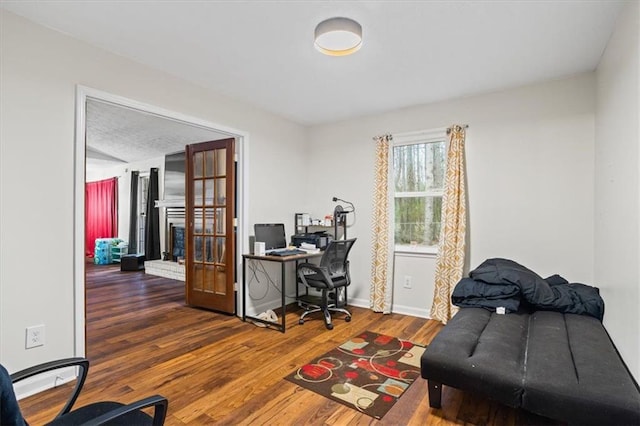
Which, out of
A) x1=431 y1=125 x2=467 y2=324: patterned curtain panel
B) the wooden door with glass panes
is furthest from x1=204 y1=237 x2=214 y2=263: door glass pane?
x1=431 y1=125 x2=467 y2=324: patterned curtain panel

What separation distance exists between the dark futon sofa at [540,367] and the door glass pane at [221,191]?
2821mm

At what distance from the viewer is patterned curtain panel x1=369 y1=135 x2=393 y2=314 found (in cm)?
406

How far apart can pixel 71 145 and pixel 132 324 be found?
212cm

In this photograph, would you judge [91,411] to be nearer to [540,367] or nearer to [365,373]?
[365,373]

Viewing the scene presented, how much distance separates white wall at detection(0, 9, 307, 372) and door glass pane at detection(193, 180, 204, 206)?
1606 mm

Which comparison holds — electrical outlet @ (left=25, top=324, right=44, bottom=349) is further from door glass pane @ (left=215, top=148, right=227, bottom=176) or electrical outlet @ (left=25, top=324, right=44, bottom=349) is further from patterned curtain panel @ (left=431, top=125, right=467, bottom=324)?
patterned curtain panel @ (left=431, top=125, right=467, bottom=324)

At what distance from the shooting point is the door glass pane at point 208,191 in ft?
13.5

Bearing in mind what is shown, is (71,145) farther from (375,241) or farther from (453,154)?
(453,154)

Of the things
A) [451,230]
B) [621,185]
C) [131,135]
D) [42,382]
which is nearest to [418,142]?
[451,230]

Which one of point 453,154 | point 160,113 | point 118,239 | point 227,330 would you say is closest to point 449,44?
point 453,154

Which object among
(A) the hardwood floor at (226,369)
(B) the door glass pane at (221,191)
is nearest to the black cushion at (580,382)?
(A) the hardwood floor at (226,369)

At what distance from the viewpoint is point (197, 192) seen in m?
4.29

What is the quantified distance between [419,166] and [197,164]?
2822 mm

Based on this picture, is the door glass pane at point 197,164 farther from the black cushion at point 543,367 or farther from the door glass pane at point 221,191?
the black cushion at point 543,367
